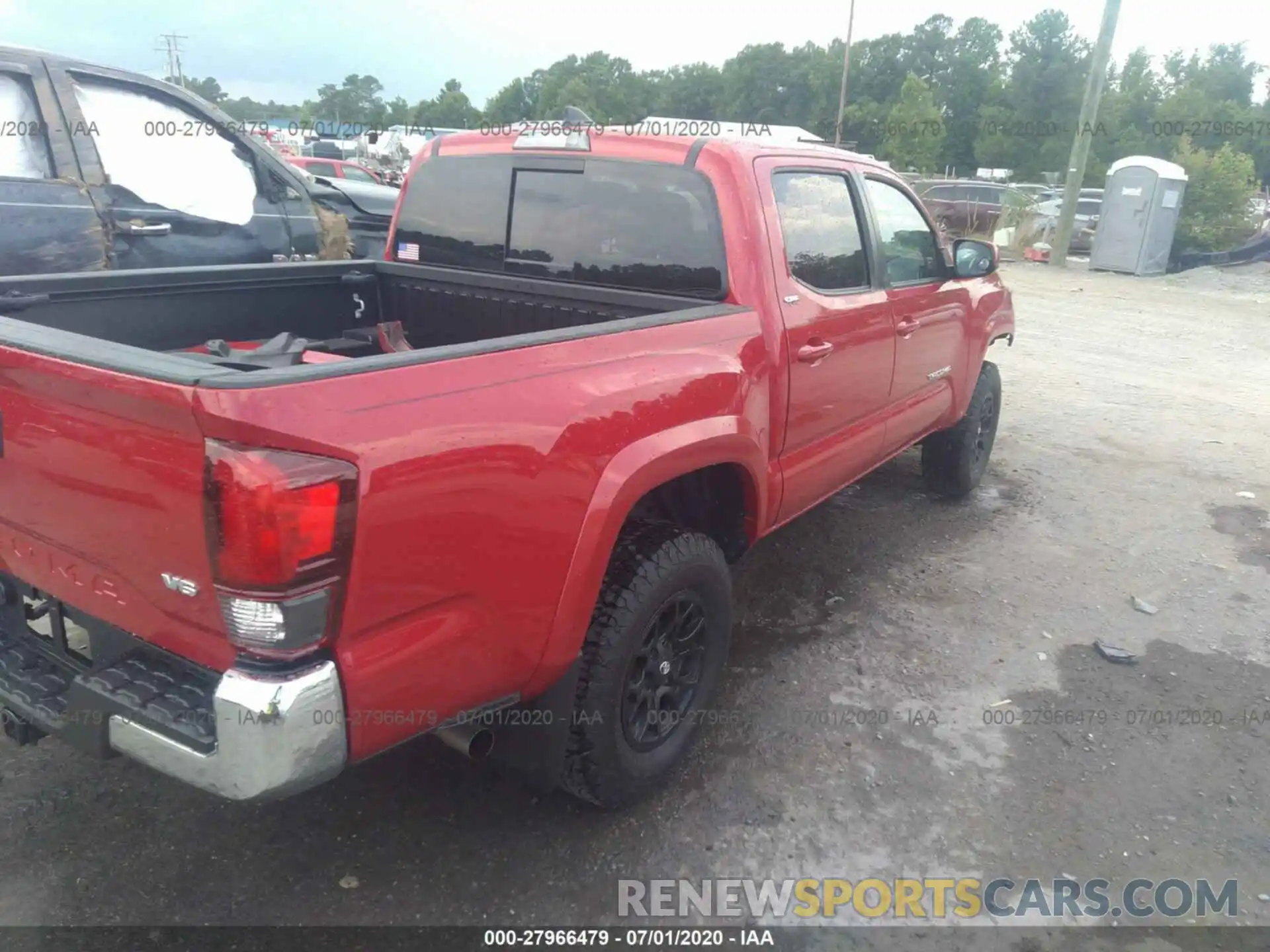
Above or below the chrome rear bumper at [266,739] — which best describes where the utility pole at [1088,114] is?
above

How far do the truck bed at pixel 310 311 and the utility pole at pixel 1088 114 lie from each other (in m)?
15.3

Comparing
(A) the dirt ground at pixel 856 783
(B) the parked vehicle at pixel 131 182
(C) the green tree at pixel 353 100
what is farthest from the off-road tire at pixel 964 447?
(C) the green tree at pixel 353 100

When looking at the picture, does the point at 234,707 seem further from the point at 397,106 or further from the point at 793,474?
the point at 397,106

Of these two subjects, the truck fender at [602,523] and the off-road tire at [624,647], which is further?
the off-road tire at [624,647]

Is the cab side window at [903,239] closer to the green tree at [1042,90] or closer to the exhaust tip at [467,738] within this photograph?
the exhaust tip at [467,738]

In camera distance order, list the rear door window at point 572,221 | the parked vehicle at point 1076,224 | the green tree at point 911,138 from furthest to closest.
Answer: the green tree at point 911,138
the parked vehicle at point 1076,224
the rear door window at point 572,221

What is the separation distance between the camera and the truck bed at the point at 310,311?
243 centimetres

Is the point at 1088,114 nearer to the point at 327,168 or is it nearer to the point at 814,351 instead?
the point at 327,168

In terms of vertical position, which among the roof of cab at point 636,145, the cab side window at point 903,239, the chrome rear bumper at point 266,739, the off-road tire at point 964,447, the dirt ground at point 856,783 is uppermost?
the roof of cab at point 636,145

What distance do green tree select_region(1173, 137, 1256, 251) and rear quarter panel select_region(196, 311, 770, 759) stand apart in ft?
61.9

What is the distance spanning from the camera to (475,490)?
1986 millimetres

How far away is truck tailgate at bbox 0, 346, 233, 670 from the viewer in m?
1.77

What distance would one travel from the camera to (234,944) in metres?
2.28

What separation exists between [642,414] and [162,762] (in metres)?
1.33
